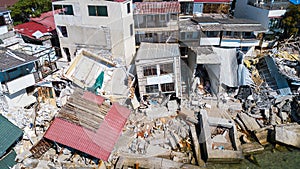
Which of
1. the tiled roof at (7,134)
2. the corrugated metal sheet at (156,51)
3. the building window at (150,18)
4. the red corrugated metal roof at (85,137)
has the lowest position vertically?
the red corrugated metal roof at (85,137)

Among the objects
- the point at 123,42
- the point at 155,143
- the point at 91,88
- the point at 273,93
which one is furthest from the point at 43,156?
the point at 273,93

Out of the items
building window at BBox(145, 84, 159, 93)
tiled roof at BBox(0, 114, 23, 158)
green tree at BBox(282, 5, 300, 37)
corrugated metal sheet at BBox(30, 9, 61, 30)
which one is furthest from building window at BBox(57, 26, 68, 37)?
green tree at BBox(282, 5, 300, 37)

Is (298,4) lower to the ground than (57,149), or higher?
higher

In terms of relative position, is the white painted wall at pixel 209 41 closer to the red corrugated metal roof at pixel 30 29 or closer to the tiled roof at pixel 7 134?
the red corrugated metal roof at pixel 30 29

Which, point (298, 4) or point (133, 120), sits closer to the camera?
point (133, 120)

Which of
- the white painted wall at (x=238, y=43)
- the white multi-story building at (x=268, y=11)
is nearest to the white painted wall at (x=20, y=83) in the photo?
the white painted wall at (x=238, y=43)

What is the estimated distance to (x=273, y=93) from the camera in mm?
16688

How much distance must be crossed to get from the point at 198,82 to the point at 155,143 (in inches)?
248

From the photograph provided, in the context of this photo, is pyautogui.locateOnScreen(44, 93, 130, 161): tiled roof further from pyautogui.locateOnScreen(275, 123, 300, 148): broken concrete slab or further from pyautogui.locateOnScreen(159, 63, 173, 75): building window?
pyautogui.locateOnScreen(275, 123, 300, 148): broken concrete slab

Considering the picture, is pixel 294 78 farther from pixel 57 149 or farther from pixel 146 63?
pixel 57 149

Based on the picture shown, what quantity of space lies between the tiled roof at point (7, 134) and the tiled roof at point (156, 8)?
38.8ft

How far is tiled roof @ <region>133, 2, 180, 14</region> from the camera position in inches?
719

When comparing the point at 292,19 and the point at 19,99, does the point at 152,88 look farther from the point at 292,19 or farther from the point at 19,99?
the point at 292,19

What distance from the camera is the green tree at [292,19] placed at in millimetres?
18828
